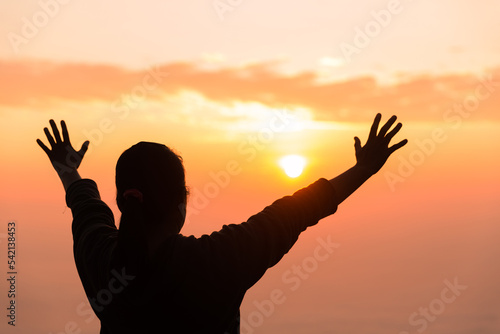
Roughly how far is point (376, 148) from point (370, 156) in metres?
0.06

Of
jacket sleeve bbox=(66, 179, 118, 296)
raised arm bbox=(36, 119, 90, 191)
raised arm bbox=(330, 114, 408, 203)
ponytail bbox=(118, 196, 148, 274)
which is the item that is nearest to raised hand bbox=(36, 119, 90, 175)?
Answer: raised arm bbox=(36, 119, 90, 191)

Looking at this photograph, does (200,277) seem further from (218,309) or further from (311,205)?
(311,205)

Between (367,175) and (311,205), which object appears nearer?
(311,205)

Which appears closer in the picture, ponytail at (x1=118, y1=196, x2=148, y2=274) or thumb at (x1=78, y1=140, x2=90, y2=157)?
ponytail at (x1=118, y1=196, x2=148, y2=274)

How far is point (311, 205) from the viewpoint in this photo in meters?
2.70

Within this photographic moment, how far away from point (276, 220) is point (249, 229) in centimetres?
12

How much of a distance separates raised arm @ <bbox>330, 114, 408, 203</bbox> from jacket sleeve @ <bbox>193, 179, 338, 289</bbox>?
1.30 feet

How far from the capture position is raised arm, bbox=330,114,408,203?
2.99 metres

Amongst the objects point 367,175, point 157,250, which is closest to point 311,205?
point 367,175

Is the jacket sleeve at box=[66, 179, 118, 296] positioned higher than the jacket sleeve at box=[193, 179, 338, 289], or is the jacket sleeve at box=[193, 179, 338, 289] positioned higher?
the jacket sleeve at box=[66, 179, 118, 296]

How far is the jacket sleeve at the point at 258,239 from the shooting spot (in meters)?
2.47

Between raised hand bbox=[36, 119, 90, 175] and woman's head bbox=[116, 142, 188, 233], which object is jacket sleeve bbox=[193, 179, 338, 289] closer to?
woman's head bbox=[116, 142, 188, 233]

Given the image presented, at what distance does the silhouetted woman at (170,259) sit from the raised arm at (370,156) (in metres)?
0.40

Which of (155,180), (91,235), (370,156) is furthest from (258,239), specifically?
(370,156)
